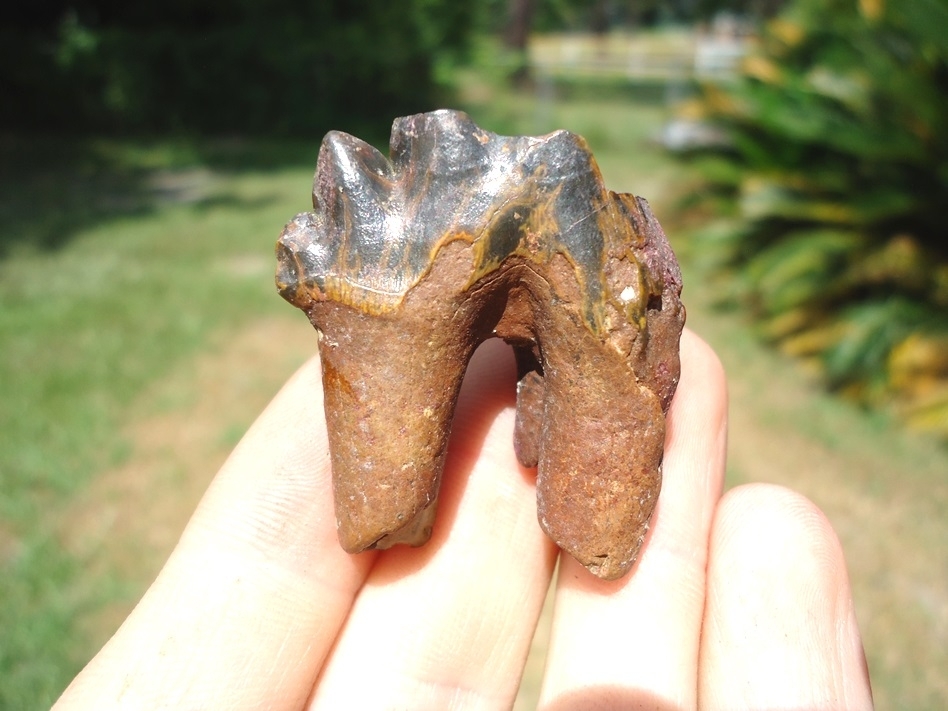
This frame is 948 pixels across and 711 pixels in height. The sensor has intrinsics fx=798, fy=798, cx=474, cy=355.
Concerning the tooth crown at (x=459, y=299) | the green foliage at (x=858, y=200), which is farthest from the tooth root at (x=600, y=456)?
the green foliage at (x=858, y=200)

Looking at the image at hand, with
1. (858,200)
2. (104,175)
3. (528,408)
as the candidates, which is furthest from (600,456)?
(104,175)

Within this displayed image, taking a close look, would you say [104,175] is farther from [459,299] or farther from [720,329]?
[459,299]

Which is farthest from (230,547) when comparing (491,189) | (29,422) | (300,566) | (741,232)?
(741,232)

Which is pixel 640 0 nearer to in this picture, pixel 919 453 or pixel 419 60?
pixel 419 60

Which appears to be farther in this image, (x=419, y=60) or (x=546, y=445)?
(x=419, y=60)

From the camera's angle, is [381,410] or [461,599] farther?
[461,599]

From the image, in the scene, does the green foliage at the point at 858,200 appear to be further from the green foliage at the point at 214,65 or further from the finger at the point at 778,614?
the green foliage at the point at 214,65
